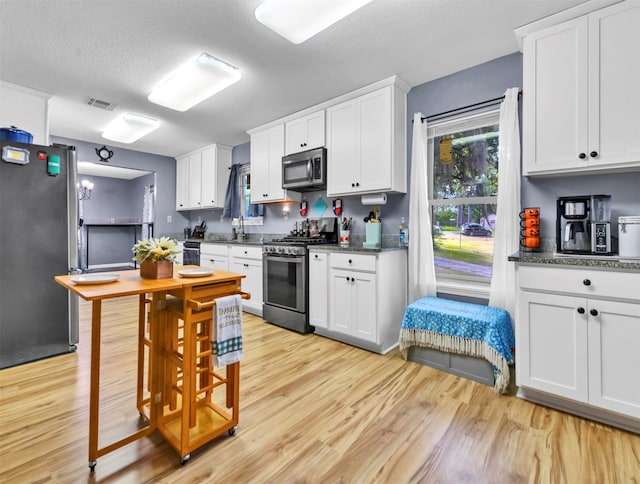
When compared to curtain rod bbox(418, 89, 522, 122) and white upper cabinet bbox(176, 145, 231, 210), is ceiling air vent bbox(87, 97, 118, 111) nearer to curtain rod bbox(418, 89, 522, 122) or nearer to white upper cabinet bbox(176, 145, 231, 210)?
white upper cabinet bbox(176, 145, 231, 210)

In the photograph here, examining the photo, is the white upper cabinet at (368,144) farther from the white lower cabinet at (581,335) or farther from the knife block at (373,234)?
the white lower cabinet at (581,335)

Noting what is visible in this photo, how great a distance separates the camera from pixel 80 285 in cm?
137

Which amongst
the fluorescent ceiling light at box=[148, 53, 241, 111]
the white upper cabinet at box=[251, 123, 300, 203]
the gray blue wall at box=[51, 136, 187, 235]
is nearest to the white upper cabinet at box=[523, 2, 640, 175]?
the fluorescent ceiling light at box=[148, 53, 241, 111]

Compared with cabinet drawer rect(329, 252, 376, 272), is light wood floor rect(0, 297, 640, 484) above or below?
below

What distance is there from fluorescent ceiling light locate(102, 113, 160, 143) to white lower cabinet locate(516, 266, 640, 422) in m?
4.28

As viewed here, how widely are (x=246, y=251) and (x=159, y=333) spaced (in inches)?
93.4

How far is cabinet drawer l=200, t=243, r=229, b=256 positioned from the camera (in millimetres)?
4328

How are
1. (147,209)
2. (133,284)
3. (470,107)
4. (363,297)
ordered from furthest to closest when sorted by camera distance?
(147,209), (363,297), (470,107), (133,284)

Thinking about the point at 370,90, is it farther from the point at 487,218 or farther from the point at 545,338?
the point at 545,338

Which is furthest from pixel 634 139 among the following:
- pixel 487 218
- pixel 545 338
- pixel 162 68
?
pixel 162 68

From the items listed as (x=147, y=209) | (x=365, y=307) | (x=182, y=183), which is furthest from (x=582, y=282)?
(x=147, y=209)

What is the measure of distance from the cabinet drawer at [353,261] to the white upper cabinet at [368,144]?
67cm

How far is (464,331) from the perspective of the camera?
7.32ft

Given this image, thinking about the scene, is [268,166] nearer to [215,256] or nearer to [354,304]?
[215,256]
